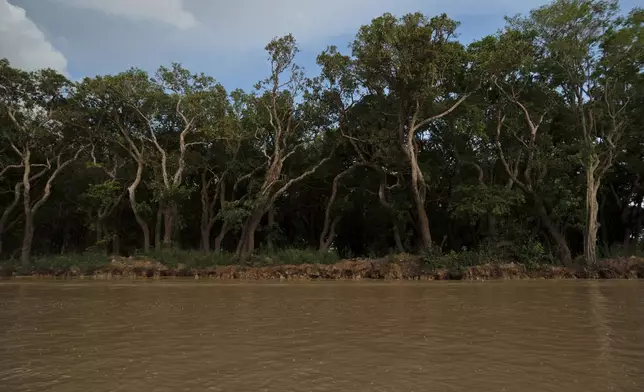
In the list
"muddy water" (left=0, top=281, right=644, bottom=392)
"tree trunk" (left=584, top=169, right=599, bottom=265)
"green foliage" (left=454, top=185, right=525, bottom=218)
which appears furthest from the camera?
"green foliage" (left=454, top=185, right=525, bottom=218)

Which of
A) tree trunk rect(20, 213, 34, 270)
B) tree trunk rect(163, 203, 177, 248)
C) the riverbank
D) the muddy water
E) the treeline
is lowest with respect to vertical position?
the muddy water

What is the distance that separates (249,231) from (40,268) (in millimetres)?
11196

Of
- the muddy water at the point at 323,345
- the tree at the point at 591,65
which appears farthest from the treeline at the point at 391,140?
the muddy water at the point at 323,345

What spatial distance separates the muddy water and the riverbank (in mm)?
9937

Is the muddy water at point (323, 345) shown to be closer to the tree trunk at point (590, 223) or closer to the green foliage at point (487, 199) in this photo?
the tree trunk at point (590, 223)

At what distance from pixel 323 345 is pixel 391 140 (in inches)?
888

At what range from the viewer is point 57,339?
7.71 meters

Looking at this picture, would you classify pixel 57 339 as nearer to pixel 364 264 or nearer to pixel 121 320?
pixel 121 320

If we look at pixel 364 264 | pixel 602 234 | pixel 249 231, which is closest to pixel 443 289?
pixel 364 264

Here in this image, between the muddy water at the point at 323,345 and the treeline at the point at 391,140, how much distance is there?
1442cm

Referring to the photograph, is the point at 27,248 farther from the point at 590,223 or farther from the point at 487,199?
the point at 590,223

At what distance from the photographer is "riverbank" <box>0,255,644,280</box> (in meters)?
22.6

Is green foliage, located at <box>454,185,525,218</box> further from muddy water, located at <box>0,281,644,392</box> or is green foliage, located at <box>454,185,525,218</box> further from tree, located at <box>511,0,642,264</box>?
muddy water, located at <box>0,281,644,392</box>

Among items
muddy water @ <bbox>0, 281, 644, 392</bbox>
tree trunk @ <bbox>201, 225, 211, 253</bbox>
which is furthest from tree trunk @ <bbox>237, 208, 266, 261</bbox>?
muddy water @ <bbox>0, 281, 644, 392</bbox>
